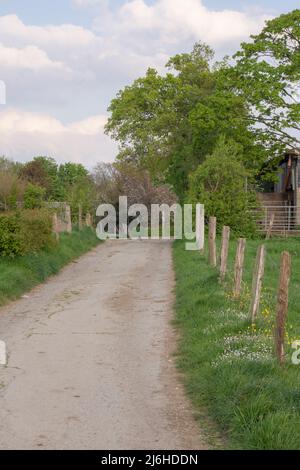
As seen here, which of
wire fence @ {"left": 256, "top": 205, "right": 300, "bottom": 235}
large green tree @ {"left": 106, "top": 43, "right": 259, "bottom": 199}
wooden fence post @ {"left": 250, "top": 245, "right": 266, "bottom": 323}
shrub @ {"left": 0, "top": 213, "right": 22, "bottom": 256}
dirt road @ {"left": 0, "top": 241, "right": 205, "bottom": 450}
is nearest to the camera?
dirt road @ {"left": 0, "top": 241, "right": 205, "bottom": 450}

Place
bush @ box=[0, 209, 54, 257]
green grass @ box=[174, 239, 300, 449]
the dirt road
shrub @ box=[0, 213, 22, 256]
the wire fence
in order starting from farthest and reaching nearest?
1. the wire fence
2. bush @ box=[0, 209, 54, 257]
3. shrub @ box=[0, 213, 22, 256]
4. the dirt road
5. green grass @ box=[174, 239, 300, 449]

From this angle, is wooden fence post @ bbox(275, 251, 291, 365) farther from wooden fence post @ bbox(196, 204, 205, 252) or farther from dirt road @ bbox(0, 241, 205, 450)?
wooden fence post @ bbox(196, 204, 205, 252)

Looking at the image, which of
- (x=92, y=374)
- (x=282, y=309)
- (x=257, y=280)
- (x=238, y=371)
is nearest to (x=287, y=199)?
(x=257, y=280)

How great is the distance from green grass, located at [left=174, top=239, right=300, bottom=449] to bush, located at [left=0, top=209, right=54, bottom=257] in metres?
6.72

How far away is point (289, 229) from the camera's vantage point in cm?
3819

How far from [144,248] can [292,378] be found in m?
25.5

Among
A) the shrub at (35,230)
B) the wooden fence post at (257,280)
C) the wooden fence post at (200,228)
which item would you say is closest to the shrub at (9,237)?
the shrub at (35,230)

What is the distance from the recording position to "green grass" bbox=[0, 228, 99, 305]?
15758 mm

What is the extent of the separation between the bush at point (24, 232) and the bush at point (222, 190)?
32.1 ft

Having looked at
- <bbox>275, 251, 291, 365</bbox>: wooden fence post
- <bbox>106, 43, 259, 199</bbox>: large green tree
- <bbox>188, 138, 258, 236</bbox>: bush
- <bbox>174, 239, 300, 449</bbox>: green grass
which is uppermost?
<bbox>106, 43, 259, 199</bbox>: large green tree

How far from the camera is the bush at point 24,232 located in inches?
728

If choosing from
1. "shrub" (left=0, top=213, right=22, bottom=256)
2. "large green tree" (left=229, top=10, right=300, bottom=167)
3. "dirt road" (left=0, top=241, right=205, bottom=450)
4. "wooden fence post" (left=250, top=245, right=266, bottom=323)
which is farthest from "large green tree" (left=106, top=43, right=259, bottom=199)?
"wooden fence post" (left=250, top=245, right=266, bottom=323)

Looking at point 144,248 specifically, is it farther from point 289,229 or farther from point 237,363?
→ point 237,363

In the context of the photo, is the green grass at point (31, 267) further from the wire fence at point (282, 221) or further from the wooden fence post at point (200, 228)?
the wire fence at point (282, 221)
